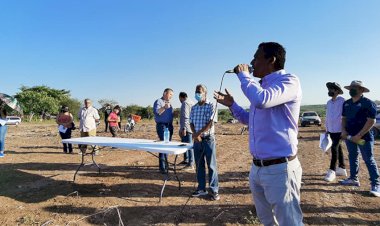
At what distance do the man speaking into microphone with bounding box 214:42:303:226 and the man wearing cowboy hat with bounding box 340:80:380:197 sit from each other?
3.65 metres

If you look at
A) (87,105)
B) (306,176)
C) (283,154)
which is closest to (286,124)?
(283,154)

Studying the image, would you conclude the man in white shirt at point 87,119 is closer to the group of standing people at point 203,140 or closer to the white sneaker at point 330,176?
the group of standing people at point 203,140

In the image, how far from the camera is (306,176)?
7.03m

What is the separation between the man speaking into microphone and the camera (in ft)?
7.70

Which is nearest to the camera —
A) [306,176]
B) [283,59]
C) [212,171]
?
[283,59]

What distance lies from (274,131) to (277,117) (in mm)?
111

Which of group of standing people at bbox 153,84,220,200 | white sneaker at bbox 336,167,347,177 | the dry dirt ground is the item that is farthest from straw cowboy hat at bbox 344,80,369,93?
group of standing people at bbox 153,84,220,200

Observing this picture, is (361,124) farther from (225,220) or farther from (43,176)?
(43,176)

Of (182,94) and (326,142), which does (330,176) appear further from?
(182,94)

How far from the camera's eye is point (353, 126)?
566cm

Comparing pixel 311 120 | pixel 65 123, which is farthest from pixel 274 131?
pixel 311 120

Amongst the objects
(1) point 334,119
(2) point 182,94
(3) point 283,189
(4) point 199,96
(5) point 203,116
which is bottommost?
(3) point 283,189

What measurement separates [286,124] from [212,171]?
308 cm

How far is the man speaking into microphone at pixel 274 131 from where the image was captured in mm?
2346
